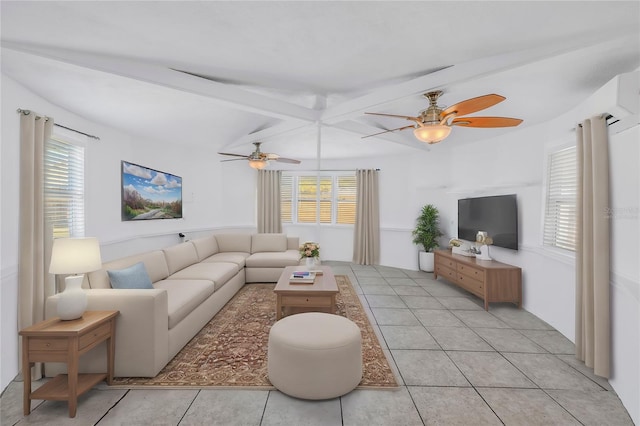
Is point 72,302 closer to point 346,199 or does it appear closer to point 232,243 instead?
point 232,243

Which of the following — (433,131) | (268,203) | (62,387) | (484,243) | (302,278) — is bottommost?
(62,387)

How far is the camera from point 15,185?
7.57 feet

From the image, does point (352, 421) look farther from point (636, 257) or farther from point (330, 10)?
point (330, 10)

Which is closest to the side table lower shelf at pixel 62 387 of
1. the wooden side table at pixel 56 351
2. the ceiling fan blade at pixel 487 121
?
the wooden side table at pixel 56 351

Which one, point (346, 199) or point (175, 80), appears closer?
point (175, 80)

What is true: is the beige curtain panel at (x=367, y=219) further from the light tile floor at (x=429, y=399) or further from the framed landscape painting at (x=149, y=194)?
the framed landscape painting at (x=149, y=194)

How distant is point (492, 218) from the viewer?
434cm

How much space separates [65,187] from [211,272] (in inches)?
74.6

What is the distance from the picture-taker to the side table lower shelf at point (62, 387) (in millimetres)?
1856

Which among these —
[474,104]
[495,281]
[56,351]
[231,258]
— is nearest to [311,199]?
[231,258]

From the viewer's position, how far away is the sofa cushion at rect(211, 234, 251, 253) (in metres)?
5.60

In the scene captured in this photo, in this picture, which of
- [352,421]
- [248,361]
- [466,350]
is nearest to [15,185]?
[248,361]

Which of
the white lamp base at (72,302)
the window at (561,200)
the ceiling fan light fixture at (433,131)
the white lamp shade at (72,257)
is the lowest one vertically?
the white lamp base at (72,302)

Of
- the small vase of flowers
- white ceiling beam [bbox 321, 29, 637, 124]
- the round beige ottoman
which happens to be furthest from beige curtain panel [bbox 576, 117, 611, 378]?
the small vase of flowers
